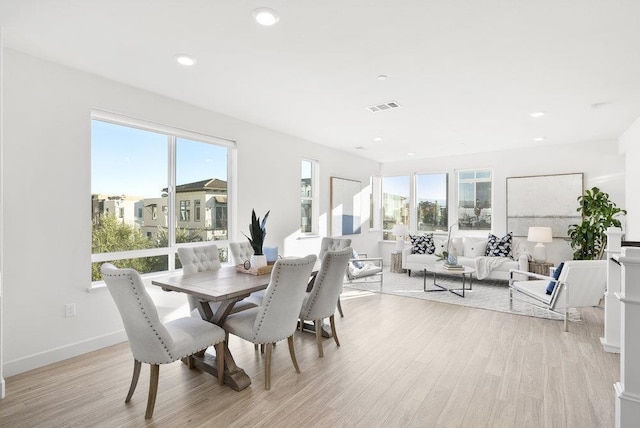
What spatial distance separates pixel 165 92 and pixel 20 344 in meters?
2.68

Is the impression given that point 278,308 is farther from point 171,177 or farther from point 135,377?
point 171,177

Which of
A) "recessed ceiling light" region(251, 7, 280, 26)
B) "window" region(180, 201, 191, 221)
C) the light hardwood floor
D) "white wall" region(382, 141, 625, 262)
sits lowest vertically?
the light hardwood floor

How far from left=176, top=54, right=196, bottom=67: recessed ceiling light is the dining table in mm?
1877

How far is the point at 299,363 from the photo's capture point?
9.24 feet

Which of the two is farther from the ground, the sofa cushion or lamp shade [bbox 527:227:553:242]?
lamp shade [bbox 527:227:553:242]

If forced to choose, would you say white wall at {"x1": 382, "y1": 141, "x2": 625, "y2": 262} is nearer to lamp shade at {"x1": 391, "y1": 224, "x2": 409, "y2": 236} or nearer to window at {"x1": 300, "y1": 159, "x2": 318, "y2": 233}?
lamp shade at {"x1": 391, "y1": 224, "x2": 409, "y2": 236}

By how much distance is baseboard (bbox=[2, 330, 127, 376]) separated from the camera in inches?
104

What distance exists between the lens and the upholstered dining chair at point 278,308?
2293 mm

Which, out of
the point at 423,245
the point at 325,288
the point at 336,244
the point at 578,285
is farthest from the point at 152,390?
the point at 423,245

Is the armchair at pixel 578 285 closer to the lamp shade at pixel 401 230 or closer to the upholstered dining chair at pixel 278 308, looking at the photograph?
the upholstered dining chair at pixel 278 308

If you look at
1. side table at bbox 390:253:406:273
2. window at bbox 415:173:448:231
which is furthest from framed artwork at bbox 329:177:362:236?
window at bbox 415:173:448:231

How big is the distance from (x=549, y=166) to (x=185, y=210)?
6518mm

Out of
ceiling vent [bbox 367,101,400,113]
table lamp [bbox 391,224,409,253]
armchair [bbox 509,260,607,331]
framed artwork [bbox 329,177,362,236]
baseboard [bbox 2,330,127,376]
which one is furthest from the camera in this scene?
table lamp [bbox 391,224,409,253]

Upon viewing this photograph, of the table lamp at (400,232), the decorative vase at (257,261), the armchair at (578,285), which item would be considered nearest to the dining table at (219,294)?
the decorative vase at (257,261)
